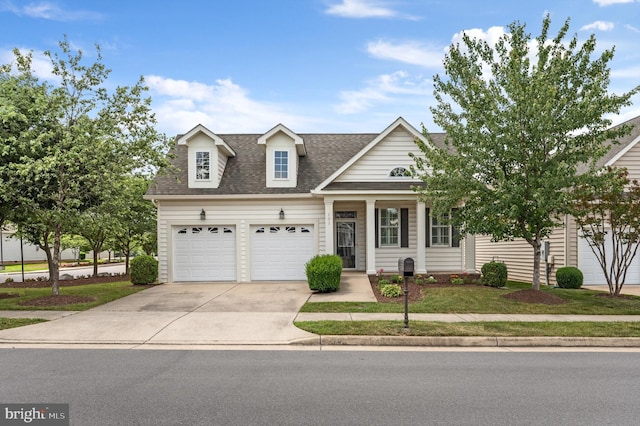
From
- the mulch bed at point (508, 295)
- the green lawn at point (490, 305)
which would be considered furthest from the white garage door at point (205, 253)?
the green lawn at point (490, 305)

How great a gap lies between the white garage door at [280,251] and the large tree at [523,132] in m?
6.18

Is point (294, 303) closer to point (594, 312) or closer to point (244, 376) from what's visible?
point (244, 376)

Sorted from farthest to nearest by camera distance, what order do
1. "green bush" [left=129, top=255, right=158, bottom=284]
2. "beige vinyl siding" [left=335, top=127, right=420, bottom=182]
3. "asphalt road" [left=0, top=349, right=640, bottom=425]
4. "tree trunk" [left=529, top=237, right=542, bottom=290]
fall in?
"beige vinyl siding" [left=335, top=127, right=420, bottom=182], "green bush" [left=129, top=255, right=158, bottom=284], "tree trunk" [left=529, top=237, right=542, bottom=290], "asphalt road" [left=0, top=349, right=640, bottom=425]

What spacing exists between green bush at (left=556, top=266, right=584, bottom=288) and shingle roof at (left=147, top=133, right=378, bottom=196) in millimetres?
9555

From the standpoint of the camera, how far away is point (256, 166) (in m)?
17.6

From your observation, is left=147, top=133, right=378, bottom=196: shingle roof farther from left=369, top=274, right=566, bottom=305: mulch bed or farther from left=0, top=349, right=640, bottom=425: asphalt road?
left=0, top=349, right=640, bottom=425: asphalt road

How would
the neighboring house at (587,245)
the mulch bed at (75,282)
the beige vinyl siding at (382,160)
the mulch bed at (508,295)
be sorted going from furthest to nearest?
the mulch bed at (75,282)
the beige vinyl siding at (382,160)
the neighboring house at (587,245)
the mulch bed at (508,295)

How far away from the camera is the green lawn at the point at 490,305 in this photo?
401 inches

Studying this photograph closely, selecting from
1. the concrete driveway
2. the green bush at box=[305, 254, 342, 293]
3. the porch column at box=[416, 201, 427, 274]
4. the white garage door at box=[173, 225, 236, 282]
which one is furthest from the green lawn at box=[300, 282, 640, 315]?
the white garage door at box=[173, 225, 236, 282]

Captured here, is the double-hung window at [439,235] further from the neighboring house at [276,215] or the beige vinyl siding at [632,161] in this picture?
the beige vinyl siding at [632,161]

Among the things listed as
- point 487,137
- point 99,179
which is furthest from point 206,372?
point 487,137

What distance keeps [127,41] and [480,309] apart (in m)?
13.2

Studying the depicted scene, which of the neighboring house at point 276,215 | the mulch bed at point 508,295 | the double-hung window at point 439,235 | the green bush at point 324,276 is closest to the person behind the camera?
the mulch bed at point 508,295

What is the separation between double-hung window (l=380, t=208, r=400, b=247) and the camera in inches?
672
